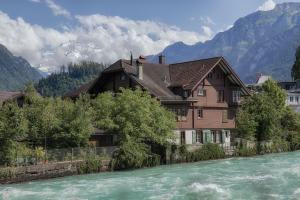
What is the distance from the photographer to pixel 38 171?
37.5 metres

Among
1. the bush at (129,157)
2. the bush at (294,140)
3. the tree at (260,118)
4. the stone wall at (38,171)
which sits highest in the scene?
the tree at (260,118)

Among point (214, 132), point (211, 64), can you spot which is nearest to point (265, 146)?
point (214, 132)

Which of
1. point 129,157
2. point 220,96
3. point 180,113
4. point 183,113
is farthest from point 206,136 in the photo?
point 129,157

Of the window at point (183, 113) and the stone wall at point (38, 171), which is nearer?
the stone wall at point (38, 171)

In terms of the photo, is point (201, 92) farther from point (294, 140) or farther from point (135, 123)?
point (135, 123)

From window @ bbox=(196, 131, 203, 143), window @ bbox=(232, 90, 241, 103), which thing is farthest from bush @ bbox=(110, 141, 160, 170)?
window @ bbox=(232, 90, 241, 103)

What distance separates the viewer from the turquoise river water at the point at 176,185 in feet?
94.5

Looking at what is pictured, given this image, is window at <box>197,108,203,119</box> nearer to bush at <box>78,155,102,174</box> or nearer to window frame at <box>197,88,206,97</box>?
window frame at <box>197,88,206,97</box>

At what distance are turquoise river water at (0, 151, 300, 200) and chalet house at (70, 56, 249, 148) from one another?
1290 centimetres

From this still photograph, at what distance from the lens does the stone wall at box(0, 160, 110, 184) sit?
117 feet

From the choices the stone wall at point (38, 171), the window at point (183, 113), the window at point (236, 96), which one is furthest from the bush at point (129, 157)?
the window at point (236, 96)

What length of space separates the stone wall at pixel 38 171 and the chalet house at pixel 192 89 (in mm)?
14932

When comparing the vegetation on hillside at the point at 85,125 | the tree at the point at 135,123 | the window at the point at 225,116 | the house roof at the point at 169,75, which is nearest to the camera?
the vegetation on hillside at the point at 85,125

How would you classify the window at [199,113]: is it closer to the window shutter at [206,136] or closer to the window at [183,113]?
the window shutter at [206,136]
